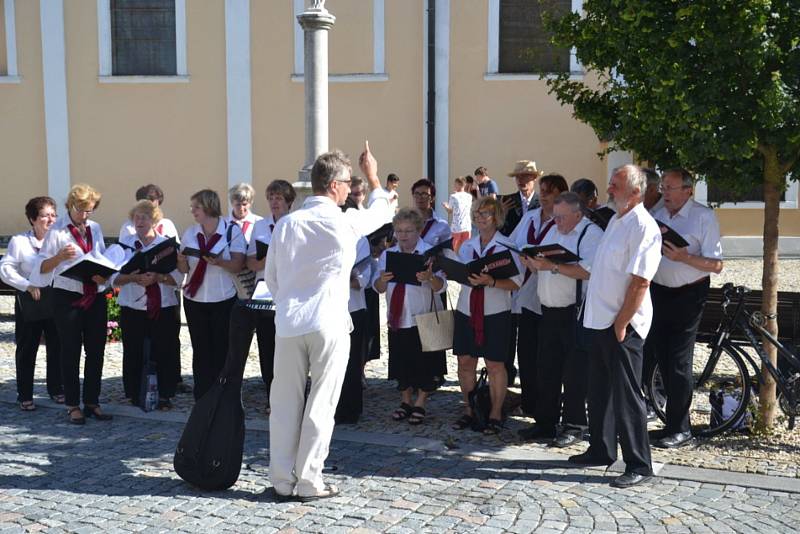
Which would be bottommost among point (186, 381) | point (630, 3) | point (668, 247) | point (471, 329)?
point (186, 381)

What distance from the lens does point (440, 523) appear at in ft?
17.4

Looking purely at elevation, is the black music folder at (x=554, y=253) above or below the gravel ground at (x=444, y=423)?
above

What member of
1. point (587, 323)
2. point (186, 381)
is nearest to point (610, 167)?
point (186, 381)

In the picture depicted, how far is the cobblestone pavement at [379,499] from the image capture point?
529 cm

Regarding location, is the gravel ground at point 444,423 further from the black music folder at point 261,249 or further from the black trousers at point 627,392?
the black music folder at point 261,249

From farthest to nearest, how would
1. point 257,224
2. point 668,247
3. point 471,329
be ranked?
point 257,224
point 471,329
point 668,247

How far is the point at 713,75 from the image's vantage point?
640cm

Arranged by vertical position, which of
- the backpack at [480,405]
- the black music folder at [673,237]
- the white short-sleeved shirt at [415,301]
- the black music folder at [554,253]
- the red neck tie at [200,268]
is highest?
the black music folder at [673,237]

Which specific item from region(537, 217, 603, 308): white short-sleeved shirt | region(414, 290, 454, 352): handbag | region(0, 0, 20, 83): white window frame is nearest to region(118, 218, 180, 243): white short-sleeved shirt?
region(414, 290, 454, 352): handbag

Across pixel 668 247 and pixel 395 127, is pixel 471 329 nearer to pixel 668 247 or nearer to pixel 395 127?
pixel 668 247

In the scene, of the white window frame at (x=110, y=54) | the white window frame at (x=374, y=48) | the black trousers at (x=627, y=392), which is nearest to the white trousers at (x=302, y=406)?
the black trousers at (x=627, y=392)

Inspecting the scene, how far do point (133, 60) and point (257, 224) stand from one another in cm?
1436

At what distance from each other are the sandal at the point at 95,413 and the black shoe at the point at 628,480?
3.83 m

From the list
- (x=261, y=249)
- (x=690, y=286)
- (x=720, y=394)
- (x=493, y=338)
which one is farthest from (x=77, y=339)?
(x=720, y=394)
